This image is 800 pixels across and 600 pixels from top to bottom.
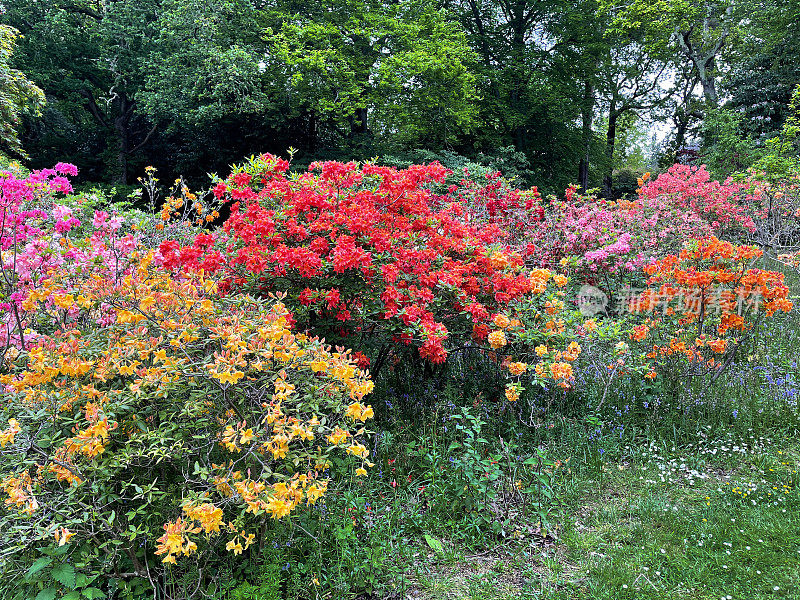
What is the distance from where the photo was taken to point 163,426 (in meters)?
2.18

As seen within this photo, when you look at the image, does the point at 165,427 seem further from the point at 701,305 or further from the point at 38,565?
the point at 701,305

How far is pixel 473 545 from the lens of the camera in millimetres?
2697

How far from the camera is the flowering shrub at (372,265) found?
3.16m

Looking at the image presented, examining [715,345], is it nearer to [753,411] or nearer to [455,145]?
[753,411]

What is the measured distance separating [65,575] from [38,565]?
11 cm

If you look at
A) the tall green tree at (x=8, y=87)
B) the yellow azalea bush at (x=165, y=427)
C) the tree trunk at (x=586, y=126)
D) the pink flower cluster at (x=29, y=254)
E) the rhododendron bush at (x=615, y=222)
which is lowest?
the yellow azalea bush at (x=165, y=427)

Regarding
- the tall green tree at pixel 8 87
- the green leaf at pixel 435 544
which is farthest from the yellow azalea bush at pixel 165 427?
the tall green tree at pixel 8 87

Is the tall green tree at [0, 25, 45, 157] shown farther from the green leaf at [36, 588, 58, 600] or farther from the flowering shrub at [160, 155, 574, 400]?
the green leaf at [36, 588, 58, 600]

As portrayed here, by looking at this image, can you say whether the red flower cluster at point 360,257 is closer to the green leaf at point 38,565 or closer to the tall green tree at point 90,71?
the green leaf at point 38,565

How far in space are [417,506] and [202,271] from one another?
1.85 m

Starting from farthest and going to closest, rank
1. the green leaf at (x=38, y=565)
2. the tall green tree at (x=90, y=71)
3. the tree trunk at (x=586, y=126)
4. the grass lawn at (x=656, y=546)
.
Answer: the tree trunk at (x=586, y=126) → the tall green tree at (x=90, y=71) → the grass lawn at (x=656, y=546) → the green leaf at (x=38, y=565)

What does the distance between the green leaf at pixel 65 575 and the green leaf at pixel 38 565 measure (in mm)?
47

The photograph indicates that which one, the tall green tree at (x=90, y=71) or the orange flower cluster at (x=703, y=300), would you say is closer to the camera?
the orange flower cluster at (x=703, y=300)

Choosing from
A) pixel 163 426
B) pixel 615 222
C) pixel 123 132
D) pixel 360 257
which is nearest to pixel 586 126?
pixel 615 222
